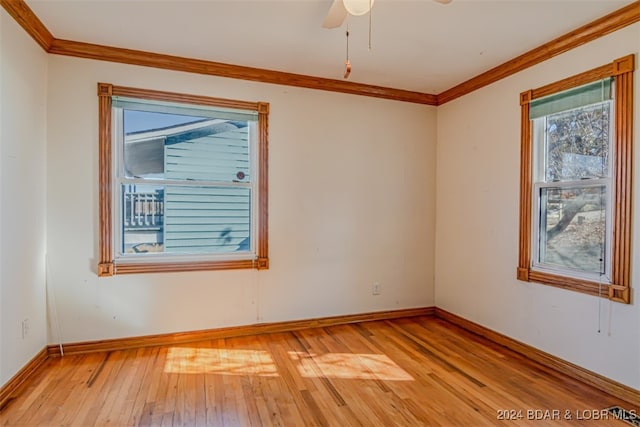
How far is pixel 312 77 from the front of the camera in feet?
11.3

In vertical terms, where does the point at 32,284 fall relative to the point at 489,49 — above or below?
below

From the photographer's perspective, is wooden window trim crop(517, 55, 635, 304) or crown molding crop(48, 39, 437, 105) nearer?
wooden window trim crop(517, 55, 635, 304)

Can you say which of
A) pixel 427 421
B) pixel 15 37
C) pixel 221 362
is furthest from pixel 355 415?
pixel 15 37

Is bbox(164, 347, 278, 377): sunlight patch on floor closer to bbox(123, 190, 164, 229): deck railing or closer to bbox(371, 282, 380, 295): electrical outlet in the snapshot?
bbox(123, 190, 164, 229): deck railing

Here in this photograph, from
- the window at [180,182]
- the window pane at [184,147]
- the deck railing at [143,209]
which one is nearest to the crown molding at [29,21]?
the window at [180,182]

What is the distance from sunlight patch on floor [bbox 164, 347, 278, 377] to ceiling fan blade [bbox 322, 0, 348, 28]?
7.89 feet

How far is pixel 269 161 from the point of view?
3379 millimetres

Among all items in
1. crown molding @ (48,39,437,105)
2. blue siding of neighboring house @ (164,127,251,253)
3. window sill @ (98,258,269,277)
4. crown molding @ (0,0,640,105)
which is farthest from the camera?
blue siding of neighboring house @ (164,127,251,253)

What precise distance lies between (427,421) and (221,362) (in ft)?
5.14

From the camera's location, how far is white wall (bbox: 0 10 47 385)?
86.3 inches

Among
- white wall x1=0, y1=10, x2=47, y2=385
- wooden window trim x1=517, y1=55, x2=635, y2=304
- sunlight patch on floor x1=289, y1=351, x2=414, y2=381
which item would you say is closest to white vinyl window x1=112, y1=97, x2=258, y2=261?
white wall x1=0, y1=10, x2=47, y2=385

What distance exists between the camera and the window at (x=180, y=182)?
296 centimetres

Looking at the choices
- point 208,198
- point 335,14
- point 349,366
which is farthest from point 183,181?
point 349,366

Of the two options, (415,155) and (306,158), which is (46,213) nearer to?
(306,158)
